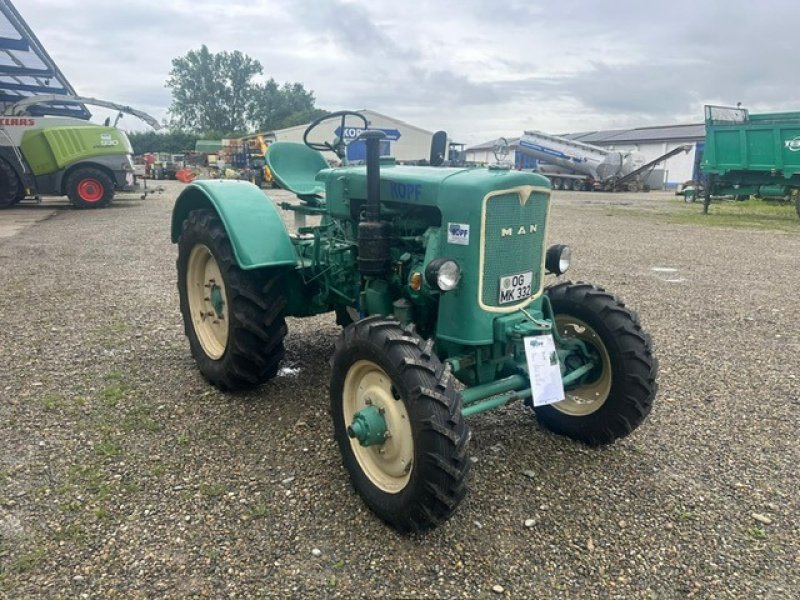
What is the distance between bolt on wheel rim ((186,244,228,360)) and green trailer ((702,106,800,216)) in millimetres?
14746

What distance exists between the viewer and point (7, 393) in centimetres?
366

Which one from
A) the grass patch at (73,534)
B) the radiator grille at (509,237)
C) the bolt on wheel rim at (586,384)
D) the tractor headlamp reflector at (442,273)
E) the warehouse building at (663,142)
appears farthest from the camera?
the warehouse building at (663,142)

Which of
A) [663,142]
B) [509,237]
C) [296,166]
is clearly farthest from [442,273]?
[663,142]

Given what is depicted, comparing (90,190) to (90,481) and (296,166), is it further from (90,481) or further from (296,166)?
(90,481)

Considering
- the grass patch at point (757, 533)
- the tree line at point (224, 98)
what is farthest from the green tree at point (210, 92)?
the grass patch at point (757, 533)

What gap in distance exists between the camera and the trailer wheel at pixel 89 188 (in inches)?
571

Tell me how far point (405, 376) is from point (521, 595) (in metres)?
0.89

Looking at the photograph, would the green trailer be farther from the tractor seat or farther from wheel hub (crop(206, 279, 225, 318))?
wheel hub (crop(206, 279, 225, 318))

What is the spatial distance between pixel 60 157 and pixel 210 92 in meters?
65.5

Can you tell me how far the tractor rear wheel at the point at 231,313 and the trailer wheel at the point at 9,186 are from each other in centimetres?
1300

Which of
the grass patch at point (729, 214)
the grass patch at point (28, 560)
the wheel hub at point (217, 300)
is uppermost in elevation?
the wheel hub at point (217, 300)

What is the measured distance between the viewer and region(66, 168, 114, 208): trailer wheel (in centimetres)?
1450

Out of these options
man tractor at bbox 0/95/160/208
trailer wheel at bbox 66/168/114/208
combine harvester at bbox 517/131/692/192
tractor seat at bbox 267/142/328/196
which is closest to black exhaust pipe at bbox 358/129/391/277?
tractor seat at bbox 267/142/328/196

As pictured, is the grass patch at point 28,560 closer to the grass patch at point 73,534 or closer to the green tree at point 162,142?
the grass patch at point 73,534
